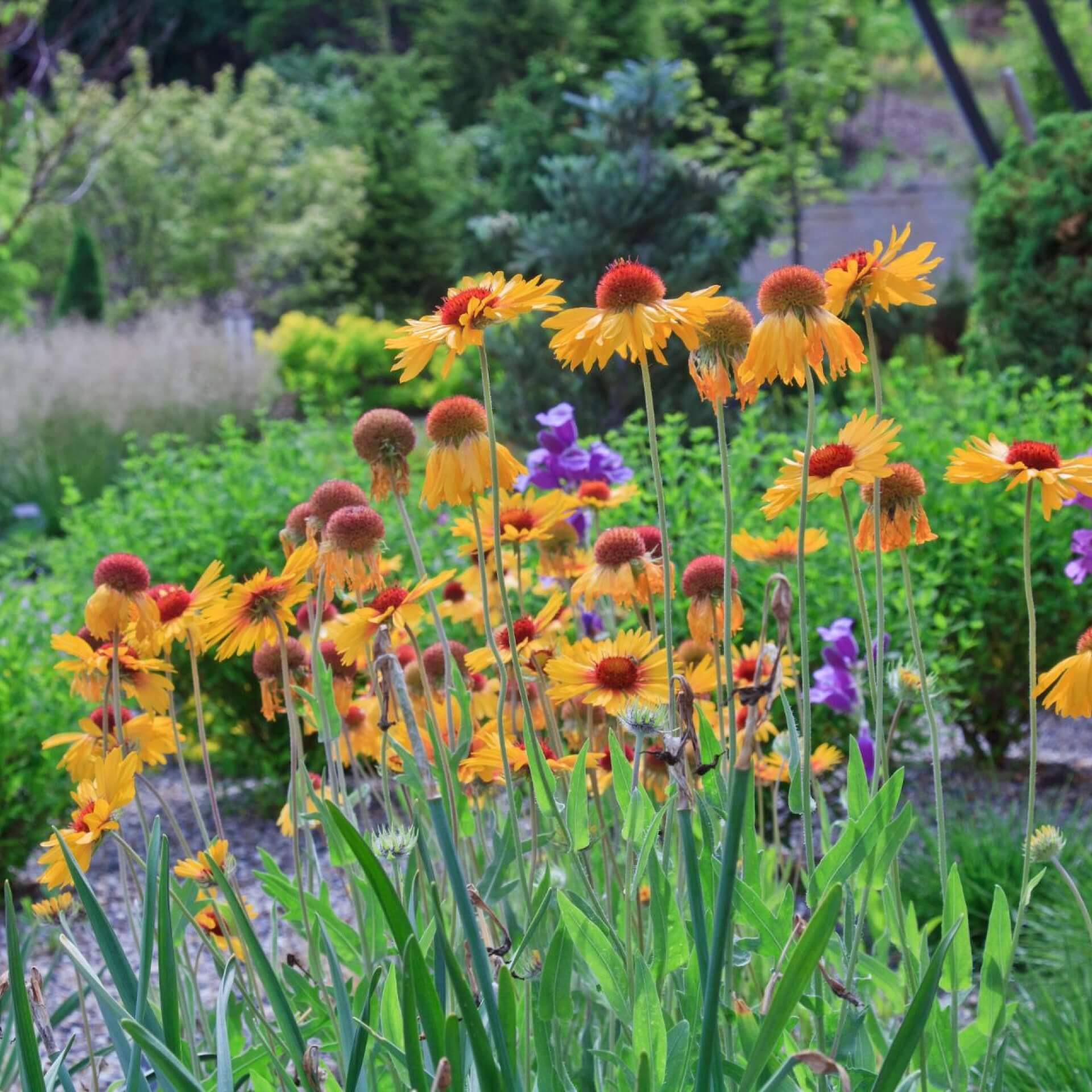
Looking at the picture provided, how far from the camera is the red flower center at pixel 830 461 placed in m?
1.12

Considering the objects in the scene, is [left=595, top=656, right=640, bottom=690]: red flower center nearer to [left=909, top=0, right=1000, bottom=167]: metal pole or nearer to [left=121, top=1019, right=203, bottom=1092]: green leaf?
[left=121, top=1019, right=203, bottom=1092]: green leaf

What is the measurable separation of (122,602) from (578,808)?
57 centimetres

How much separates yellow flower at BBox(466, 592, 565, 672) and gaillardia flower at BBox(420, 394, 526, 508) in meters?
0.26

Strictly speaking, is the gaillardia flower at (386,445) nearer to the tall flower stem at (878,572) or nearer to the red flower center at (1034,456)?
the tall flower stem at (878,572)

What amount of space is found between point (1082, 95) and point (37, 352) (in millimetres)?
8002

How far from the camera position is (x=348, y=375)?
13898 millimetres

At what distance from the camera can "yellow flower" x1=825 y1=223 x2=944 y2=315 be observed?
1.14 m

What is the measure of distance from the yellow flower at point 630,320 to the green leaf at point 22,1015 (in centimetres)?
66

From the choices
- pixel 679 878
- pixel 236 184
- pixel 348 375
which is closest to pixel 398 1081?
pixel 679 878

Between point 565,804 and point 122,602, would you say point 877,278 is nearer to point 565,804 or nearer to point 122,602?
point 565,804

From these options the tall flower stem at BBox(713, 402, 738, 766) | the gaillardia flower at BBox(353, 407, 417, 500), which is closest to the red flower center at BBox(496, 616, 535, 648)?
the gaillardia flower at BBox(353, 407, 417, 500)

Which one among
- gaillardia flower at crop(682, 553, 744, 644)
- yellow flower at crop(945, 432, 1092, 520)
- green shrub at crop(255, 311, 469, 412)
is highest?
yellow flower at crop(945, 432, 1092, 520)

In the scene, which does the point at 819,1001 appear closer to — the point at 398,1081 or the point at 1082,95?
the point at 398,1081

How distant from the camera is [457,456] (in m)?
1.21
